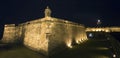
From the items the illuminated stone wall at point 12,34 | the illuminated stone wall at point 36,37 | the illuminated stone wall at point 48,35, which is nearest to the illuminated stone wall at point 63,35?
the illuminated stone wall at point 48,35

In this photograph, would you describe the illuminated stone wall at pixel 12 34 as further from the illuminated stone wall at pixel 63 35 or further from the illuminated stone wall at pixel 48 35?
the illuminated stone wall at pixel 63 35

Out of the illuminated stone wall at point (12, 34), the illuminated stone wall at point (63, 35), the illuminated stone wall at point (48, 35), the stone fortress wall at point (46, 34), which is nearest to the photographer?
the illuminated stone wall at point (48, 35)

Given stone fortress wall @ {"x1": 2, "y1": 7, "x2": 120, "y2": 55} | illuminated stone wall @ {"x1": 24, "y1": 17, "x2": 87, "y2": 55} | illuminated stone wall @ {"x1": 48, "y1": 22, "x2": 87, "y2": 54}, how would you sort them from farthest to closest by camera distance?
illuminated stone wall @ {"x1": 48, "y1": 22, "x2": 87, "y2": 54}, stone fortress wall @ {"x1": 2, "y1": 7, "x2": 120, "y2": 55}, illuminated stone wall @ {"x1": 24, "y1": 17, "x2": 87, "y2": 55}

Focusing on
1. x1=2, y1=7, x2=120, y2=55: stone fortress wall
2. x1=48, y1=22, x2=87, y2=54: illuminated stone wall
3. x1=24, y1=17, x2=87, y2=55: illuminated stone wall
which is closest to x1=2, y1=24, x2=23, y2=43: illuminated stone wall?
x1=2, y1=7, x2=120, y2=55: stone fortress wall

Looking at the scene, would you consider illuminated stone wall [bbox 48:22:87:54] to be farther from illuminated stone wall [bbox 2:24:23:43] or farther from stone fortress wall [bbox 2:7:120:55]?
illuminated stone wall [bbox 2:24:23:43]

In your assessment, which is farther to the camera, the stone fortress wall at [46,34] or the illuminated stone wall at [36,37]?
the stone fortress wall at [46,34]

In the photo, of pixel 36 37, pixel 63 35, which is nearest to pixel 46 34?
pixel 36 37

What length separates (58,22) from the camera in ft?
116

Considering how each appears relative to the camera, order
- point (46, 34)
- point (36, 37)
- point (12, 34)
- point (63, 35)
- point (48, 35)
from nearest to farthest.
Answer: point (48, 35) < point (46, 34) < point (36, 37) < point (63, 35) < point (12, 34)

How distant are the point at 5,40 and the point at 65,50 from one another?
1607cm

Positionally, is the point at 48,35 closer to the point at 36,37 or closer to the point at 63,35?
the point at 36,37

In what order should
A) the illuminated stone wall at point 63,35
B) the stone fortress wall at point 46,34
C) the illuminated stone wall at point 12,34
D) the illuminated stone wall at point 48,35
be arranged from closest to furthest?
the illuminated stone wall at point 48,35 → the stone fortress wall at point 46,34 → the illuminated stone wall at point 63,35 → the illuminated stone wall at point 12,34

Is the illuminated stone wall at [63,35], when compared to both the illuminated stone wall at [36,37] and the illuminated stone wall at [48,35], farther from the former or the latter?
the illuminated stone wall at [36,37]

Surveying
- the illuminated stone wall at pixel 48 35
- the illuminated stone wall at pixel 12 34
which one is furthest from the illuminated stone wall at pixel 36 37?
the illuminated stone wall at pixel 12 34
